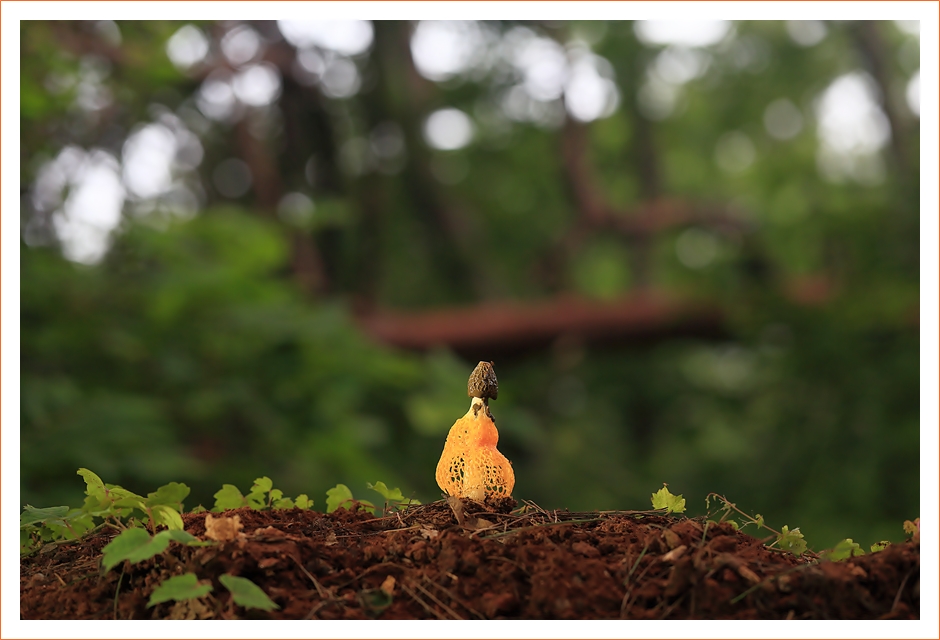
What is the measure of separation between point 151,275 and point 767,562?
282 centimetres

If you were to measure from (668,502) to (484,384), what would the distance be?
1.32 ft

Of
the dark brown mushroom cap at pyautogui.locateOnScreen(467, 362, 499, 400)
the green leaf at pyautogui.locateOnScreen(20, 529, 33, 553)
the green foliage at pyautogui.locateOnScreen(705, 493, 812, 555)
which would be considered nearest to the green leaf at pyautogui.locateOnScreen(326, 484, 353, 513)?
Answer: the dark brown mushroom cap at pyautogui.locateOnScreen(467, 362, 499, 400)

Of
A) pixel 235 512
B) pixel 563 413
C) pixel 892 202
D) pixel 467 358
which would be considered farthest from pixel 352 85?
pixel 235 512

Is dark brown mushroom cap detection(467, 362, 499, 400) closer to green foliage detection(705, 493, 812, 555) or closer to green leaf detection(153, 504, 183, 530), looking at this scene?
green foliage detection(705, 493, 812, 555)

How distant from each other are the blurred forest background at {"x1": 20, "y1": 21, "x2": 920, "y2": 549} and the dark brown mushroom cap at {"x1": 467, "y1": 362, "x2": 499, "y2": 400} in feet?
1.07

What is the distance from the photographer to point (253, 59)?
197 inches

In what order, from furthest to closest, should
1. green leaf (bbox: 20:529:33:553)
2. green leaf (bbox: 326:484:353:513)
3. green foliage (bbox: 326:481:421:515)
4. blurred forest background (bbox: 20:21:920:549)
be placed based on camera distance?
blurred forest background (bbox: 20:21:920:549) → green leaf (bbox: 326:484:353:513) → green foliage (bbox: 326:481:421:515) → green leaf (bbox: 20:529:33:553)

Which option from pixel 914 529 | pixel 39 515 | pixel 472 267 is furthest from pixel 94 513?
pixel 472 267

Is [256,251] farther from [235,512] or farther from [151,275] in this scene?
[235,512]

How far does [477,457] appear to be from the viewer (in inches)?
54.6

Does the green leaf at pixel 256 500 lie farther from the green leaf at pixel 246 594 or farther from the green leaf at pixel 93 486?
the green leaf at pixel 246 594

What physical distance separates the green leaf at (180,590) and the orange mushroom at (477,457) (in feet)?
1.66

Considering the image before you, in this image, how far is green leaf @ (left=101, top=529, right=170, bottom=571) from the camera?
3.27 feet

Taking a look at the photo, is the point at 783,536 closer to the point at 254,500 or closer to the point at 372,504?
the point at 372,504
